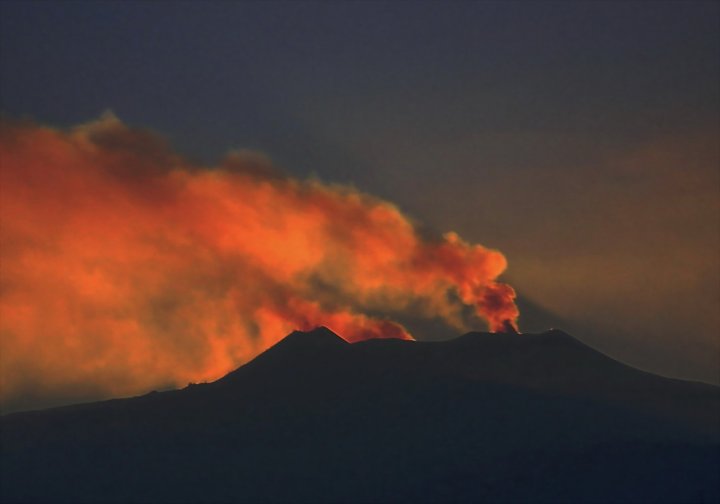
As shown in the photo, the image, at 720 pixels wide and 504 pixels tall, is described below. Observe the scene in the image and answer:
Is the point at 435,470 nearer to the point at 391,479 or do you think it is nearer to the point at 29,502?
the point at 391,479

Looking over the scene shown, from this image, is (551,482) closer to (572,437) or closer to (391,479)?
(572,437)

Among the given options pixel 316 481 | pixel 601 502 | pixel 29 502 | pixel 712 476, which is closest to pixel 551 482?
pixel 601 502

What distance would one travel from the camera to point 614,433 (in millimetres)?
190750

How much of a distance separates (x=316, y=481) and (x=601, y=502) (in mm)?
45336

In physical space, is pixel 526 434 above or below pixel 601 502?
above

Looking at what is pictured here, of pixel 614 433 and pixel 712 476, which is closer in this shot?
pixel 712 476

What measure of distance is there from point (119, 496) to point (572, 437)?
232 feet

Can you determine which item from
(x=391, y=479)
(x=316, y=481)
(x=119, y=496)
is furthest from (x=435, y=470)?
(x=119, y=496)

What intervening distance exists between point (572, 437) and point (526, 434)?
25.7 ft

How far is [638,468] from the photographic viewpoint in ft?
592

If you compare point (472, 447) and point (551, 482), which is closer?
point (551, 482)

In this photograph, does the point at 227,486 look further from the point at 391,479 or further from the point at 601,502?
the point at 601,502

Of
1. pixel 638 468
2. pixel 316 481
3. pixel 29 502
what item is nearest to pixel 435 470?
pixel 316 481

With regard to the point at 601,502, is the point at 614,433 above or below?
above
